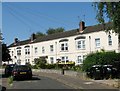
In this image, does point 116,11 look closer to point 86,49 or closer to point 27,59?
point 86,49

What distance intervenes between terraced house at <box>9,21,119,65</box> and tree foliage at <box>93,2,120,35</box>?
29.2m

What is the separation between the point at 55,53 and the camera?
63406 mm

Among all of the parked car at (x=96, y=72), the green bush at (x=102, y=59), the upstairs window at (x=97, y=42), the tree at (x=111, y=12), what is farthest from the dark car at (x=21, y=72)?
the upstairs window at (x=97, y=42)

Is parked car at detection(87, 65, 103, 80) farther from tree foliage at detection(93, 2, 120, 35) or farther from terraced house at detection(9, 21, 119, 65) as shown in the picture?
terraced house at detection(9, 21, 119, 65)

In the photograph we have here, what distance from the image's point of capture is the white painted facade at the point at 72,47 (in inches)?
2073

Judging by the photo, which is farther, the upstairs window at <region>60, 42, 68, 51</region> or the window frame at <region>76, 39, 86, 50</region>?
the upstairs window at <region>60, 42, 68, 51</region>

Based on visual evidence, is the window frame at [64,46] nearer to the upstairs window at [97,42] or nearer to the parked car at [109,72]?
the upstairs window at [97,42]

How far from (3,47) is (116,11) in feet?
80.9

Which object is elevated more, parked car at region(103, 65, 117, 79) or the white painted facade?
the white painted facade

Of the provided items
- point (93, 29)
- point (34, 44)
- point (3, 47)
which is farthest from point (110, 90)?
point (34, 44)

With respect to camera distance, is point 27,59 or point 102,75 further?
point 27,59

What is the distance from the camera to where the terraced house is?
52916mm

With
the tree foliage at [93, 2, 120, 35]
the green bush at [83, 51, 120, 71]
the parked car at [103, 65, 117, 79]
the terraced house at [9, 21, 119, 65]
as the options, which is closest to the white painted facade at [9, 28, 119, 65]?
the terraced house at [9, 21, 119, 65]

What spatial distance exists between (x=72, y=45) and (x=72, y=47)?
0.35 m
